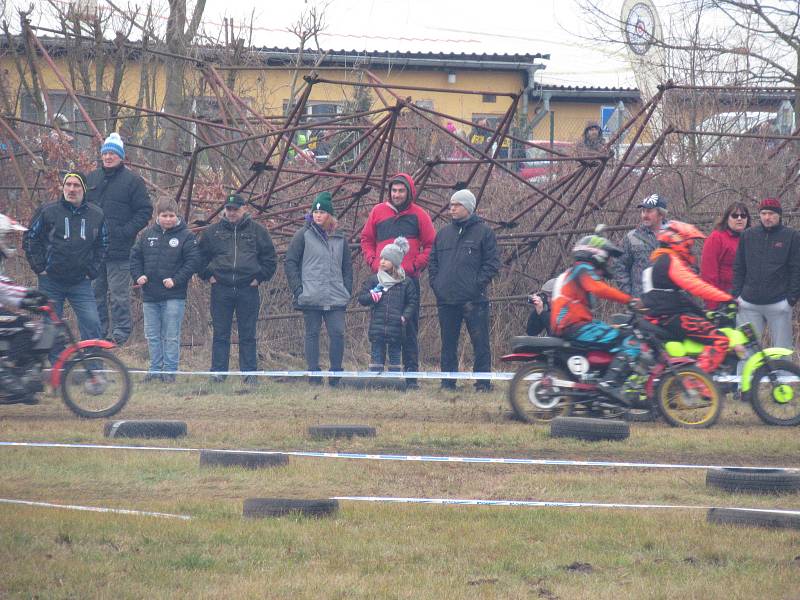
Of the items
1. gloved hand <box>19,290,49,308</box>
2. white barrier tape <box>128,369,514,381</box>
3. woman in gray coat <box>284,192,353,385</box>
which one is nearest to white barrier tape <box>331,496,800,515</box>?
white barrier tape <box>128,369,514,381</box>

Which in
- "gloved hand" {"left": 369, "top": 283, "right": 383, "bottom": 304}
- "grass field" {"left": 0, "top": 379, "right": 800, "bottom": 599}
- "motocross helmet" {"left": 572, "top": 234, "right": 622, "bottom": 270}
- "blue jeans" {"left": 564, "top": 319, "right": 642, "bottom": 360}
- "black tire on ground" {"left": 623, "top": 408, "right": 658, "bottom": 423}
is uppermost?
"motocross helmet" {"left": 572, "top": 234, "right": 622, "bottom": 270}

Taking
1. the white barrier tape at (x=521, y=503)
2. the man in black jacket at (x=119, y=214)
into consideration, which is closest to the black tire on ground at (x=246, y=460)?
the white barrier tape at (x=521, y=503)

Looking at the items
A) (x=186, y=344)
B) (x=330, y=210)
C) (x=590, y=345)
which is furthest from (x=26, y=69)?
(x=590, y=345)

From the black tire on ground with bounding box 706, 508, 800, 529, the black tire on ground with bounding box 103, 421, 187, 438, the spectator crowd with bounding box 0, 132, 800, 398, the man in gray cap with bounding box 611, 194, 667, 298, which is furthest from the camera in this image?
the man in gray cap with bounding box 611, 194, 667, 298

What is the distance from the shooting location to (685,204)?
621 inches

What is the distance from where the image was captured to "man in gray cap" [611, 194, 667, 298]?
1288cm

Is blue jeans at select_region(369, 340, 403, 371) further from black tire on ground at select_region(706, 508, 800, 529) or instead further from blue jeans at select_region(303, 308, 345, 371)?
black tire on ground at select_region(706, 508, 800, 529)

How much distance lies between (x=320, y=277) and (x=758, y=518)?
23.5 ft

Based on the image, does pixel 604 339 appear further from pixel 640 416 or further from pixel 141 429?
pixel 141 429

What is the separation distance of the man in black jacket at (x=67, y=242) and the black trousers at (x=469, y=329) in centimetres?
364

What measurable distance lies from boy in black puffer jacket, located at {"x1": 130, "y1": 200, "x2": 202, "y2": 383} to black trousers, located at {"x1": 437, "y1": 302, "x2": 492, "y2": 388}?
2.75 m

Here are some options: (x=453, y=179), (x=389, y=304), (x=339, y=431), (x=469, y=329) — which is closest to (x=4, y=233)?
(x=339, y=431)

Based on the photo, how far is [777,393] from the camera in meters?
10.7

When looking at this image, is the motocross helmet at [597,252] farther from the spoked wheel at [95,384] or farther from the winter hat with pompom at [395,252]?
the spoked wheel at [95,384]
